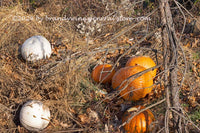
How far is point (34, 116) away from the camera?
2.99m

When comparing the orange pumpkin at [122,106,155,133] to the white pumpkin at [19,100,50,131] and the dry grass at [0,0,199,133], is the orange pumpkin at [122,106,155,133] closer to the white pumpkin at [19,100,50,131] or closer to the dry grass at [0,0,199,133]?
the dry grass at [0,0,199,133]

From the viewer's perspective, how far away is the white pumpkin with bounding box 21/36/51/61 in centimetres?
440

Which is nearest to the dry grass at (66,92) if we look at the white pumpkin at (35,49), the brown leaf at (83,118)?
the brown leaf at (83,118)

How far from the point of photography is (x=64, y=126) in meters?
3.05

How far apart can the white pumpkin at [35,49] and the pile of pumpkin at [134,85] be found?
1135 mm

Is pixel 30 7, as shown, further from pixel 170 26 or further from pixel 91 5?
pixel 170 26

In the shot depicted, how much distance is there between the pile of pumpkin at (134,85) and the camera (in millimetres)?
2996

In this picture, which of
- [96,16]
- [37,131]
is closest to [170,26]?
[37,131]

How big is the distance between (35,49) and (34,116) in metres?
1.79

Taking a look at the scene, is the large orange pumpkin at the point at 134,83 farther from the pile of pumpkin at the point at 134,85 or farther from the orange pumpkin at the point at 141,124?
the orange pumpkin at the point at 141,124

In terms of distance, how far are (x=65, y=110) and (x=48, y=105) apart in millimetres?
263

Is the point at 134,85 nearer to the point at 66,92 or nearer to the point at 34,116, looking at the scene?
the point at 66,92

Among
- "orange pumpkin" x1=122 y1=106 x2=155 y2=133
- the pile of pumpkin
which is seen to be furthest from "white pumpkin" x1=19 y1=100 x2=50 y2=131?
"orange pumpkin" x1=122 y1=106 x2=155 y2=133

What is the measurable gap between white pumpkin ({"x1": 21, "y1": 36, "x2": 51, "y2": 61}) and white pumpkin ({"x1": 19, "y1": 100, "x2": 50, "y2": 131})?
1491 millimetres
